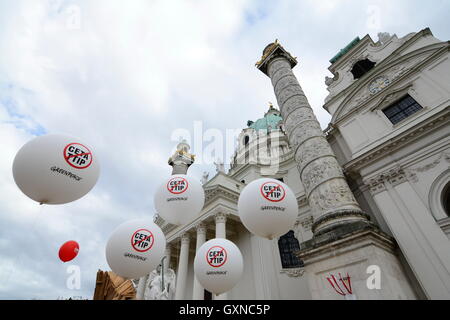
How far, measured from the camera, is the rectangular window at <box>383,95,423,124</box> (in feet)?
40.6

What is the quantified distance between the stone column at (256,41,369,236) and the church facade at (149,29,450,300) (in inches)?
2.0

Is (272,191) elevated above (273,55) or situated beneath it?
situated beneath

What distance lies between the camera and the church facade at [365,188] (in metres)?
6.95

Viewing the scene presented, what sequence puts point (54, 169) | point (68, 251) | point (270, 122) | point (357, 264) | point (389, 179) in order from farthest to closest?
point (270, 122) < point (389, 179) < point (68, 251) < point (357, 264) < point (54, 169)

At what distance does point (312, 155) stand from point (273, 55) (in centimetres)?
823

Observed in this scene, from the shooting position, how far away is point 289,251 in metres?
15.9

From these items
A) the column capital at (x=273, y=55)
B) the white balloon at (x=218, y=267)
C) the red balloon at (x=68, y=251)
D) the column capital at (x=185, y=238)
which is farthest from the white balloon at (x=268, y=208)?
the column capital at (x=185, y=238)

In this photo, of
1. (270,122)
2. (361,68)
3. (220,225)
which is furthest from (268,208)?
(270,122)

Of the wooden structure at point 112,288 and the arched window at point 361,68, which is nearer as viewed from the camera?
the wooden structure at point 112,288

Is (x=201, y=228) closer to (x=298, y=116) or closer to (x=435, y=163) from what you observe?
(x=298, y=116)

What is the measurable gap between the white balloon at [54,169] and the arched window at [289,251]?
586 inches

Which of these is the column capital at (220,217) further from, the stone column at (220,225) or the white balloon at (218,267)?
the white balloon at (218,267)

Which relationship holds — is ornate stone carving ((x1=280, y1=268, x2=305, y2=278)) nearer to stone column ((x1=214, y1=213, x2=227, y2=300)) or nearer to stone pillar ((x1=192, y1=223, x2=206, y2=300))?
stone column ((x1=214, y1=213, x2=227, y2=300))
